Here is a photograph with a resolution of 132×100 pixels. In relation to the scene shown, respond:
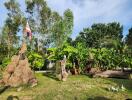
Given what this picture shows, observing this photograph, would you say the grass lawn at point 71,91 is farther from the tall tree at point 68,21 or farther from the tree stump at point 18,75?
the tall tree at point 68,21

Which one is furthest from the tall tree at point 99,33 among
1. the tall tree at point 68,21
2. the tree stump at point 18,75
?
the tree stump at point 18,75

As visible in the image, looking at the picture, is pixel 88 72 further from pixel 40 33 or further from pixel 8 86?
pixel 40 33

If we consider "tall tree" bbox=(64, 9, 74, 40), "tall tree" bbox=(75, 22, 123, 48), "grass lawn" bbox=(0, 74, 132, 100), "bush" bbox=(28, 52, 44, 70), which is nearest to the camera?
"grass lawn" bbox=(0, 74, 132, 100)

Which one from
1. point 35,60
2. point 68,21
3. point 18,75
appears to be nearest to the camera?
point 18,75

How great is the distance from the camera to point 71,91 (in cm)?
2350

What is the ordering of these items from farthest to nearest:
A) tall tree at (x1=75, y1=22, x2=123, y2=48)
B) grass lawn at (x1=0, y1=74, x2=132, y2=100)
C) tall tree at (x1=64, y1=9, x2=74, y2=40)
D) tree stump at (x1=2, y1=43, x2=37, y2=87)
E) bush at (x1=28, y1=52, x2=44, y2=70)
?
tall tree at (x1=75, y1=22, x2=123, y2=48)
tall tree at (x1=64, y1=9, x2=74, y2=40)
bush at (x1=28, y1=52, x2=44, y2=70)
tree stump at (x1=2, y1=43, x2=37, y2=87)
grass lawn at (x1=0, y1=74, x2=132, y2=100)

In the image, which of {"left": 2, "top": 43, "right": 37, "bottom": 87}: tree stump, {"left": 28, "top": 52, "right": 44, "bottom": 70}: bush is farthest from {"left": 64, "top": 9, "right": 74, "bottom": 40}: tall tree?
{"left": 2, "top": 43, "right": 37, "bottom": 87}: tree stump

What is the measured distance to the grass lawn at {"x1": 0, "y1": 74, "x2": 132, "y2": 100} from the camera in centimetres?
2205

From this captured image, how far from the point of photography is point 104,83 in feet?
88.7

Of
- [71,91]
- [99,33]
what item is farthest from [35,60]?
[99,33]

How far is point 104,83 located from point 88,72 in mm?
8549

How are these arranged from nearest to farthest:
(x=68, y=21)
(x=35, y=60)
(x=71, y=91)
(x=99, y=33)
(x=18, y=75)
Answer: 1. (x=71, y=91)
2. (x=18, y=75)
3. (x=35, y=60)
4. (x=68, y=21)
5. (x=99, y=33)

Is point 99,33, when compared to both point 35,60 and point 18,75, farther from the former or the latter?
point 18,75

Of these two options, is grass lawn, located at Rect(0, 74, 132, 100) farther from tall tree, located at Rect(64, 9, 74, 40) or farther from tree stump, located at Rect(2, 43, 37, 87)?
tall tree, located at Rect(64, 9, 74, 40)
